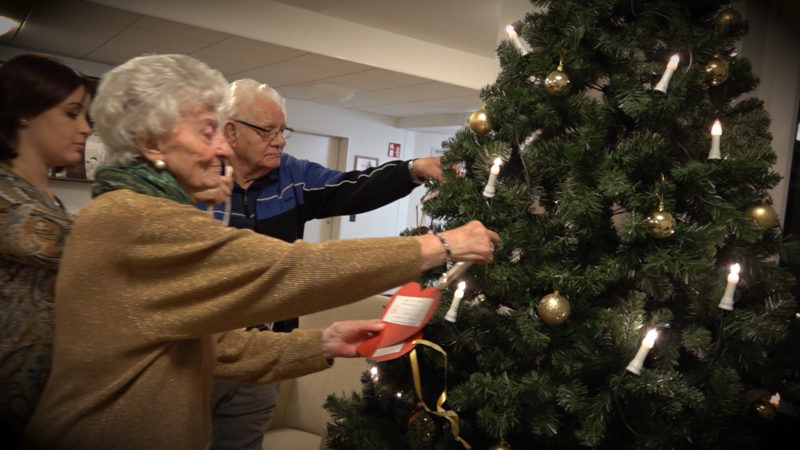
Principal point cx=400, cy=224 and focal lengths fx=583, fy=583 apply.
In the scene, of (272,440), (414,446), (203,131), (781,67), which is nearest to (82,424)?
(203,131)

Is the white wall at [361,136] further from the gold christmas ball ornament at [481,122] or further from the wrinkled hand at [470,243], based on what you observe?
the wrinkled hand at [470,243]

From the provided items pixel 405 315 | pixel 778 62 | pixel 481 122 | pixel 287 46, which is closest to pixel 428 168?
pixel 481 122

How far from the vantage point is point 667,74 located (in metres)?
1.28

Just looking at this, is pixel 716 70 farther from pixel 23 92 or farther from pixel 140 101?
pixel 23 92

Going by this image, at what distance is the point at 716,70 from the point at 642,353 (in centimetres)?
69

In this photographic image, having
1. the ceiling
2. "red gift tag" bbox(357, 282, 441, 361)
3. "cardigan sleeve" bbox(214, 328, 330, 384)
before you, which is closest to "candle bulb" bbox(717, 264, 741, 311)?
"red gift tag" bbox(357, 282, 441, 361)

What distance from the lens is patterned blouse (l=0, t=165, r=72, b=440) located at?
1.26 metres

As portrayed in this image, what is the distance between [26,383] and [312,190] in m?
1.00

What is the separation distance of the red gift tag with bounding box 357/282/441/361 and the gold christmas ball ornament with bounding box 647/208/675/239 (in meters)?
0.49

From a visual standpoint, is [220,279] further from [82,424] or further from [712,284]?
[712,284]

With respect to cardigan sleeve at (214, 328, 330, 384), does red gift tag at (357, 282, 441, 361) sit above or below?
above

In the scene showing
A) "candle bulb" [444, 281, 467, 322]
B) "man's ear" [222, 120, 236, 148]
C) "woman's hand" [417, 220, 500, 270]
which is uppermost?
"man's ear" [222, 120, 236, 148]

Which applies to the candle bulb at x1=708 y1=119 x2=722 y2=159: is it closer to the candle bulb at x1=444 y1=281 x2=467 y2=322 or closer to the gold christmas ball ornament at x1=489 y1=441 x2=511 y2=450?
the candle bulb at x1=444 y1=281 x2=467 y2=322

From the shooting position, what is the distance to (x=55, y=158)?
1490mm
